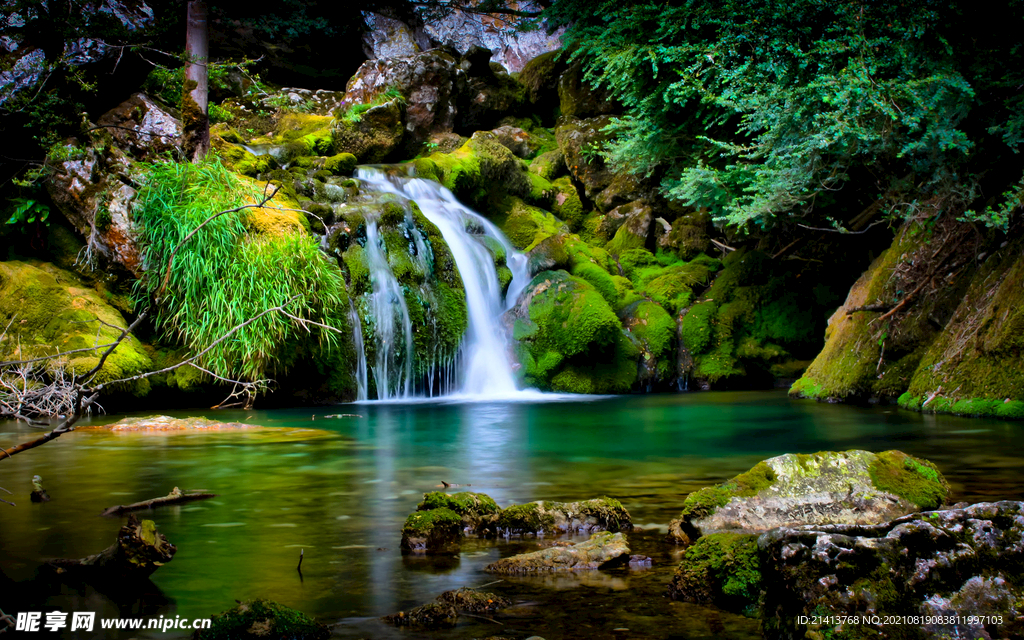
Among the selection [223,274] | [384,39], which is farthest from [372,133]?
[384,39]

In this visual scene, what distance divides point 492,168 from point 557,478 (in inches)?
492

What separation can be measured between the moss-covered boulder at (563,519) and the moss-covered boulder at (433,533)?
0.23m

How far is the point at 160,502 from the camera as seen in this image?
4.42m

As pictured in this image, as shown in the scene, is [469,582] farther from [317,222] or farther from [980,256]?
[317,222]

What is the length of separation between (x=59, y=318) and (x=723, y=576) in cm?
1025

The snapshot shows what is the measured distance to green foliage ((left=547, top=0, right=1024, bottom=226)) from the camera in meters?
7.98

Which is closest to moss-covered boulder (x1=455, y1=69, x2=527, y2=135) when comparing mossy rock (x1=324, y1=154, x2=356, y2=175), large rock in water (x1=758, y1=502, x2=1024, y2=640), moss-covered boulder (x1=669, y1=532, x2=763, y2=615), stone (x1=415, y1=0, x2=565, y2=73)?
stone (x1=415, y1=0, x2=565, y2=73)

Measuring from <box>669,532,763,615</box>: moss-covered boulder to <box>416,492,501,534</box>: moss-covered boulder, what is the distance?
1.21 metres

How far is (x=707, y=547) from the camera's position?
2855mm

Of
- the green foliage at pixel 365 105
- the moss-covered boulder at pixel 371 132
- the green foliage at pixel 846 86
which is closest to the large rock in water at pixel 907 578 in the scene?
the green foliage at pixel 846 86

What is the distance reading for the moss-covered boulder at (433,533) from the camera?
11.4 ft

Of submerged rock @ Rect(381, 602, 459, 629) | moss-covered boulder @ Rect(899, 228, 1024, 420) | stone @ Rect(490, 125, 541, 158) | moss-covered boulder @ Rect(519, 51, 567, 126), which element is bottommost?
submerged rock @ Rect(381, 602, 459, 629)

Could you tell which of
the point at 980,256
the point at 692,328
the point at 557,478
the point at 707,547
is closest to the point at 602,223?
the point at 692,328

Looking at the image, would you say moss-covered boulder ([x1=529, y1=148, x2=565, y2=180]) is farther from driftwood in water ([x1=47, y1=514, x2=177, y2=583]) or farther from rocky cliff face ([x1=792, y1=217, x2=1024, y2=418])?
driftwood in water ([x1=47, y1=514, x2=177, y2=583])
